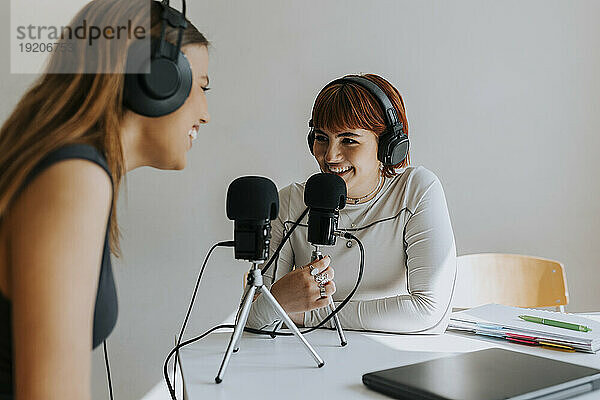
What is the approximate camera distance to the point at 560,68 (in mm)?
2697

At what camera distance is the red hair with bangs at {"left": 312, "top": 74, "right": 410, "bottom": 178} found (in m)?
1.67

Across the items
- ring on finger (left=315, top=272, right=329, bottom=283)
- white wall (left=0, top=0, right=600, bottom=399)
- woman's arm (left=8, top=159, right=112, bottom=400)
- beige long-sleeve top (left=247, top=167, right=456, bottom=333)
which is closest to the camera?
woman's arm (left=8, top=159, right=112, bottom=400)

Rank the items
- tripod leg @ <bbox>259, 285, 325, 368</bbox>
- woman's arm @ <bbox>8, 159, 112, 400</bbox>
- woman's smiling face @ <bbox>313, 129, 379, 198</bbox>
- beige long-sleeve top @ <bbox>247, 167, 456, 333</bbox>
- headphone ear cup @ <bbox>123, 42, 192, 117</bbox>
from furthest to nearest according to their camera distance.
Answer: woman's smiling face @ <bbox>313, 129, 379, 198</bbox> → beige long-sleeve top @ <bbox>247, 167, 456, 333</bbox> → tripod leg @ <bbox>259, 285, 325, 368</bbox> → headphone ear cup @ <bbox>123, 42, 192, 117</bbox> → woman's arm @ <bbox>8, 159, 112, 400</bbox>

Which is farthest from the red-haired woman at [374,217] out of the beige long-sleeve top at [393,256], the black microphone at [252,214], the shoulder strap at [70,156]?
the shoulder strap at [70,156]

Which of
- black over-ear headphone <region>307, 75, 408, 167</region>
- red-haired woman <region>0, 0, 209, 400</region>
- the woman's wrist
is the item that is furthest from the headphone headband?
red-haired woman <region>0, 0, 209, 400</region>

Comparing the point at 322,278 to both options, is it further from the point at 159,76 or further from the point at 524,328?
the point at 159,76

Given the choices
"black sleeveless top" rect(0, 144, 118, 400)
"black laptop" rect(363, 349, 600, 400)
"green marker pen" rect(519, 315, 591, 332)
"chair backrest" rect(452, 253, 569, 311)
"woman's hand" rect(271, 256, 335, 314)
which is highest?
"black sleeveless top" rect(0, 144, 118, 400)

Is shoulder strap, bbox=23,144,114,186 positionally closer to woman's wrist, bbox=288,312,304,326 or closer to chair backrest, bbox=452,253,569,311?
woman's wrist, bbox=288,312,304,326

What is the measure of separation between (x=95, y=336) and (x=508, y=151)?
7.22 feet

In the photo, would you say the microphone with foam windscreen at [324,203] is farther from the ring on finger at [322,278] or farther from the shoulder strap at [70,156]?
the shoulder strap at [70,156]

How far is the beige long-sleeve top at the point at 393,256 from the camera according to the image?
1.46 metres

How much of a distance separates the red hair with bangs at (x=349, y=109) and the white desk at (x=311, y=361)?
0.56m

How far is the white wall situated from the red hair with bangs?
761mm

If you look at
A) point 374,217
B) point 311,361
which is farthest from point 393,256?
point 311,361
